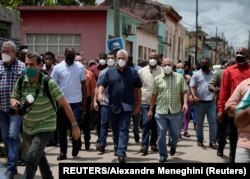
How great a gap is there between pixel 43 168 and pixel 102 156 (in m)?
3.31

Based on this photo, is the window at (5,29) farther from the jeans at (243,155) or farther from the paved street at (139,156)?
the jeans at (243,155)

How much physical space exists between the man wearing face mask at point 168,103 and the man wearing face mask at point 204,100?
1687mm

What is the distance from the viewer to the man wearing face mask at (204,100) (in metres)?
10.8

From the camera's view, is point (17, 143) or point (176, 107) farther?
point (176, 107)

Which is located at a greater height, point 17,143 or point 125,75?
point 125,75

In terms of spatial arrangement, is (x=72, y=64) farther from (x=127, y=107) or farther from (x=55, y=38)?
(x=55, y=38)

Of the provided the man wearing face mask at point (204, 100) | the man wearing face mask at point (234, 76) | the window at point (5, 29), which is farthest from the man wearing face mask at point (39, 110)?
the window at point (5, 29)

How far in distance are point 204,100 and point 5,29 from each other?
6.32m

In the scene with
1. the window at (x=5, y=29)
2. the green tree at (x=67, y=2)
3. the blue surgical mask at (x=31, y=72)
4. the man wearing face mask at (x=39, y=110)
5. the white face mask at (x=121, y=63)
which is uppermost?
the green tree at (x=67, y=2)

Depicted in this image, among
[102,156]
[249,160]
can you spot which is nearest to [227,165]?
[249,160]

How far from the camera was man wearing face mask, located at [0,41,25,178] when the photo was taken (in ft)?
23.8

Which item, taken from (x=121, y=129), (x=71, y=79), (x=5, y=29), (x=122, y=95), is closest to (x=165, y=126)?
(x=121, y=129)

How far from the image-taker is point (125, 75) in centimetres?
897

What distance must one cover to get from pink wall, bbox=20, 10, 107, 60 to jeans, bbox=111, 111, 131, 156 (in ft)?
62.1
